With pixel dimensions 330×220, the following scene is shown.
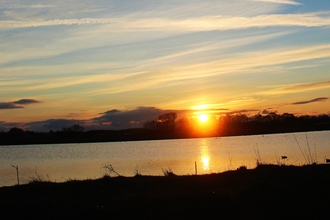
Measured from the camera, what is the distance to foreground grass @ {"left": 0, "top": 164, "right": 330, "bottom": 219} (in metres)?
9.72

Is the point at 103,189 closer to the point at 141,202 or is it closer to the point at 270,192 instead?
the point at 141,202

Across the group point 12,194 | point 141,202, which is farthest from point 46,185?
point 141,202

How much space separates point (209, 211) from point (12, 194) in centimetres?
647

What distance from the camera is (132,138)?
105375 mm

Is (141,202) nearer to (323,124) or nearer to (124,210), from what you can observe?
(124,210)

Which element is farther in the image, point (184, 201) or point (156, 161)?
point (156, 161)

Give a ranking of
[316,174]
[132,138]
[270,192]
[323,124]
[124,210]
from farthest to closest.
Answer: [132,138] → [323,124] → [316,174] → [270,192] → [124,210]

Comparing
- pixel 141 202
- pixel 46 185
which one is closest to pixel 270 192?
pixel 141 202

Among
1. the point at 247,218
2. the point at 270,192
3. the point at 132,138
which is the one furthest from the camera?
the point at 132,138

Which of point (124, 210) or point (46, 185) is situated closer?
point (124, 210)

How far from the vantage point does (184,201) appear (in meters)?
10.5

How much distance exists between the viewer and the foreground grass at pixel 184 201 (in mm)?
9719

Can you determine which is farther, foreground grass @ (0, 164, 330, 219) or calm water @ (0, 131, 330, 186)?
calm water @ (0, 131, 330, 186)

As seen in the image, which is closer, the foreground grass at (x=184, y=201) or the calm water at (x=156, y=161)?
the foreground grass at (x=184, y=201)
